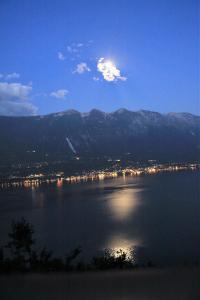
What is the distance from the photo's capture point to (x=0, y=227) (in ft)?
88.9

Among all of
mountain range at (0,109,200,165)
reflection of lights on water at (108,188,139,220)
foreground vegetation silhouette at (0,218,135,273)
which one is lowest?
reflection of lights on water at (108,188,139,220)

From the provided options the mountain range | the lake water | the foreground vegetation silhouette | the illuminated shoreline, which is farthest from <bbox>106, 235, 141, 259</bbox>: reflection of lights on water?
the mountain range

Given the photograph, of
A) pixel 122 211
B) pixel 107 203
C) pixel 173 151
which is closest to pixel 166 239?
pixel 122 211

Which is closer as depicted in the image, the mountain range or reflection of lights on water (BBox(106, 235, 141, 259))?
reflection of lights on water (BBox(106, 235, 141, 259))

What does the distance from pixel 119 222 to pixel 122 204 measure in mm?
10240

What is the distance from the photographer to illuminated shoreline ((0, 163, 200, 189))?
226ft

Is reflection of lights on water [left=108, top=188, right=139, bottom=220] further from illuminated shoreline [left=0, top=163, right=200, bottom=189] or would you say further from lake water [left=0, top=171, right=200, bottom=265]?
illuminated shoreline [left=0, top=163, right=200, bottom=189]

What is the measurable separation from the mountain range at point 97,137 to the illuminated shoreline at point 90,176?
10.8 meters

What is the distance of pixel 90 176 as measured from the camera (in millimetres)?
83938

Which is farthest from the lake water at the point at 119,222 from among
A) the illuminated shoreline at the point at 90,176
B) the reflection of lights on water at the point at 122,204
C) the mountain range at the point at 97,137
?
the mountain range at the point at 97,137

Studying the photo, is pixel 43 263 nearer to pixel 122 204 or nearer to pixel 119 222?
pixel 119 222

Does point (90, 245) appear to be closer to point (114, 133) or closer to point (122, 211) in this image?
point (122, 211)

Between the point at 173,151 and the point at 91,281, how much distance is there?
118 m

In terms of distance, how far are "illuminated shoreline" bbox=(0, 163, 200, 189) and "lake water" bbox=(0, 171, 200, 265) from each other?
2115 centimetres
